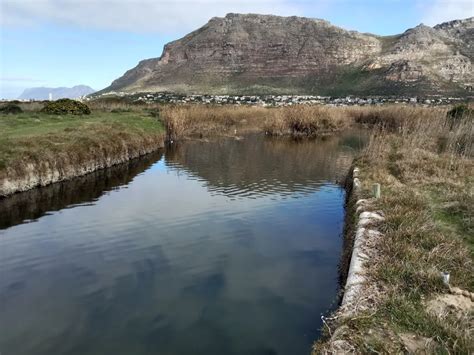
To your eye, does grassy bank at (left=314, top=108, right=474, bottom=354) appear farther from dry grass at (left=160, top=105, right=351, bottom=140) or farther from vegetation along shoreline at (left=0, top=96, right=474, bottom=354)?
dry grass at (left=160, top=105, right=351, bottom=140)

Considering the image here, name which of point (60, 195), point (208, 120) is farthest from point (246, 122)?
point (60, 195)

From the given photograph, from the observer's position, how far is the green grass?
17919mm

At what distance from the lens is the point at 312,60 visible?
129 m

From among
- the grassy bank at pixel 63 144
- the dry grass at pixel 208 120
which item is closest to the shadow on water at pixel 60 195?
the grassy bank at pixel 63 144

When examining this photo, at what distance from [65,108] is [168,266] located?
85.8 ft

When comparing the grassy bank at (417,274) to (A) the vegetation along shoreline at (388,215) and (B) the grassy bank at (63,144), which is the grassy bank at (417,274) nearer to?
(A) the vegetation along shoreline at (388,215)

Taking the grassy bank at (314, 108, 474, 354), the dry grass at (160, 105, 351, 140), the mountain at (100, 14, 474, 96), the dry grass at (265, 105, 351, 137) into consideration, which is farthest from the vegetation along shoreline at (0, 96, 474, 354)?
the mountain at (100, 14, 474, 96)

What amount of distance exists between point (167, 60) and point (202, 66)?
26483 millimetres

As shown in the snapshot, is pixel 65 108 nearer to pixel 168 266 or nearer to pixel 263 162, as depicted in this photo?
pixel 263 162

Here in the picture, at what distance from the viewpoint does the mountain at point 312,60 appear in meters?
106

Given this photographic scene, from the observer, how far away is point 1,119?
26.8 metres

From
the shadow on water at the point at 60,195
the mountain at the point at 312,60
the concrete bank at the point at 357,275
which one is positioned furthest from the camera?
the mountain at the point at 312,60

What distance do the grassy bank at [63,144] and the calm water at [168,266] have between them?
1.01m

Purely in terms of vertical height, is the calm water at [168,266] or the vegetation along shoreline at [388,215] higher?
the vegetation along shoreline at [388,215]
